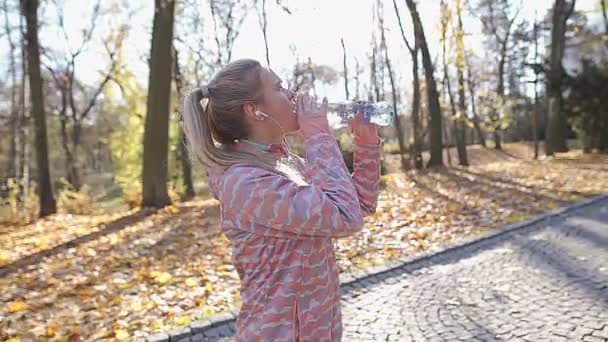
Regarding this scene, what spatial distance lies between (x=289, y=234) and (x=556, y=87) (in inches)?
755

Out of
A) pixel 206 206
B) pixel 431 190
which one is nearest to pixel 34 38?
pixel 206 206

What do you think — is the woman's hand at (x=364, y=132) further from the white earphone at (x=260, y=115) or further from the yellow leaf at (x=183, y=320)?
the yellow leaf at (x=183, y=320)

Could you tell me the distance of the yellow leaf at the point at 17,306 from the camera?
164 inches

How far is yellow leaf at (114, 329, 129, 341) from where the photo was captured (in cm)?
371

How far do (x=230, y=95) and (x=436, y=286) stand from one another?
12.3 feet

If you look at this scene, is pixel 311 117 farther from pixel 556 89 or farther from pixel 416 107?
pixel 556 89

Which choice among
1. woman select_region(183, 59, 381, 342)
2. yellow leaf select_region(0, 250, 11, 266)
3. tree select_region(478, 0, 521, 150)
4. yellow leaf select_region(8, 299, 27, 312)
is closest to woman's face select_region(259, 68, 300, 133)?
woman select_region(183, 59, 381, 342)

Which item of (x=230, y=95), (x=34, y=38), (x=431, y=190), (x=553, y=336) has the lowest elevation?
(x=553, y=336)

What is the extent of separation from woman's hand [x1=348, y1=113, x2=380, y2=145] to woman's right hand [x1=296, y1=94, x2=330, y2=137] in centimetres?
22

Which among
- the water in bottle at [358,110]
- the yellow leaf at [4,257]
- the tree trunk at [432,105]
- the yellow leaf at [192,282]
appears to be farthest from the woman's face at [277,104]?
the tree trunk at [432,105]

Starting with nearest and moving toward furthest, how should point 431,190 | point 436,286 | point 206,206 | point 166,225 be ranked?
point 436,286
point 166,225
point 206,206
point 431,190

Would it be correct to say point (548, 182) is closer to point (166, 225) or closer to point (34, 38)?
point (166, 225)

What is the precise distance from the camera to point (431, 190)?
9.71 meters

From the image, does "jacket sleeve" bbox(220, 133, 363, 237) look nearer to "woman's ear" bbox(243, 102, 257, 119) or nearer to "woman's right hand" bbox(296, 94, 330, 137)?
"woman's right hand" bbox(296, 94, 330, 137)
